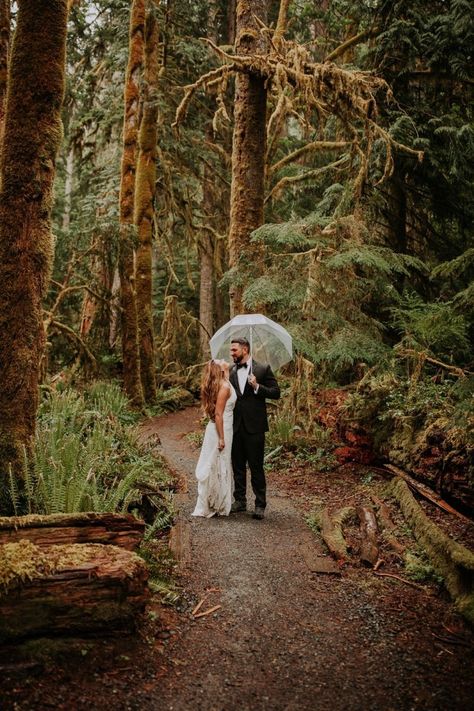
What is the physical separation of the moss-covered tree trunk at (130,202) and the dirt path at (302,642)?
30.0 feet

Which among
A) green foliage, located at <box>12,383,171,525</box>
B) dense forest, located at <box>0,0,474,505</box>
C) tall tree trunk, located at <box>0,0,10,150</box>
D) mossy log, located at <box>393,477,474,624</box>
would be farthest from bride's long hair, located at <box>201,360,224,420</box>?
tall tree trunk, located at <box>0,0,10,150</box>

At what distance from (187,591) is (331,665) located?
54.6 inches

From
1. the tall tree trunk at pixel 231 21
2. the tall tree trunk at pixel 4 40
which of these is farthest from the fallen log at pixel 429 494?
the tall tree trunk at pixel 231 21

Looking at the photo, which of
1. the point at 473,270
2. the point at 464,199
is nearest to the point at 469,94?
the point at 464,199

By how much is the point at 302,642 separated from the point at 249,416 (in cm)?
313

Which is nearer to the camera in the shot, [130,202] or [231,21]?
[130,202]

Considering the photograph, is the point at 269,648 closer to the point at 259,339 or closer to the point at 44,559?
the point at 44,559

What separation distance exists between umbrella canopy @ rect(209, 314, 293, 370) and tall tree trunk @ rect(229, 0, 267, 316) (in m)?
2.50

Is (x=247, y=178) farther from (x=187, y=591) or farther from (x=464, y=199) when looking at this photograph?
(x=187, y=591)

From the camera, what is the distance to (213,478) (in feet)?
20.1

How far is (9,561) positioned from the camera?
3.14 m

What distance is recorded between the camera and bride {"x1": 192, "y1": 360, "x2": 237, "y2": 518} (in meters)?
6.17

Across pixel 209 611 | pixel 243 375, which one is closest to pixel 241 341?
pixel 243 375

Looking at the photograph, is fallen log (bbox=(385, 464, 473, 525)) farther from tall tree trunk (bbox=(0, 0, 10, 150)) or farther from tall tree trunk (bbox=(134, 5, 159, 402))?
tall tree trunk (bbox=(134, 5, 159, 402))
